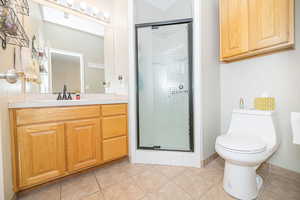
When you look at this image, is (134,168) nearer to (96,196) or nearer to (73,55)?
(96,196)

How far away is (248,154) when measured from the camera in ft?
3.19

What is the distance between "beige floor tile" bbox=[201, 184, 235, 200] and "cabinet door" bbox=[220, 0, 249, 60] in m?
1.34

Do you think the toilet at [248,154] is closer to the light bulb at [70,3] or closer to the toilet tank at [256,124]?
the toilet tank at [256,124]

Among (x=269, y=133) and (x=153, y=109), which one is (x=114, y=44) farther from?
(x=269, y=133)

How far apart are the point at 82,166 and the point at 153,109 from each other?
40.6 inches

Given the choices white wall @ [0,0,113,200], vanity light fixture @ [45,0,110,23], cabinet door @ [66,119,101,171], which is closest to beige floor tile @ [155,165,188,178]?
cabinet door @ [66,119,101,171]

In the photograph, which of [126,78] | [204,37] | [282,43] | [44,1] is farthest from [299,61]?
[44,1]

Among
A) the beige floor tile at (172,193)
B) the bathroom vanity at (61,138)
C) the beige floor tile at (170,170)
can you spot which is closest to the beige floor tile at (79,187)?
the bathroom vanity at (61,138)

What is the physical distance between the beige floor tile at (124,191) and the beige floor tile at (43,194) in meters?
0.41

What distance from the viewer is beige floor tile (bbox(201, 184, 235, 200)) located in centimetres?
107

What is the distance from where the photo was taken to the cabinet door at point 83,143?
4.22 ft

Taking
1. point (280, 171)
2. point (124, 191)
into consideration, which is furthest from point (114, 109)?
point (280, 171)

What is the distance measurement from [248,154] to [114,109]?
1320 mm

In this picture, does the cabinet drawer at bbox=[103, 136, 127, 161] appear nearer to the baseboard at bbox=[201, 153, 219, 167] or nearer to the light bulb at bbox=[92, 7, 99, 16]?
the baseboard at bbox=[201, 153, 219, 167]
